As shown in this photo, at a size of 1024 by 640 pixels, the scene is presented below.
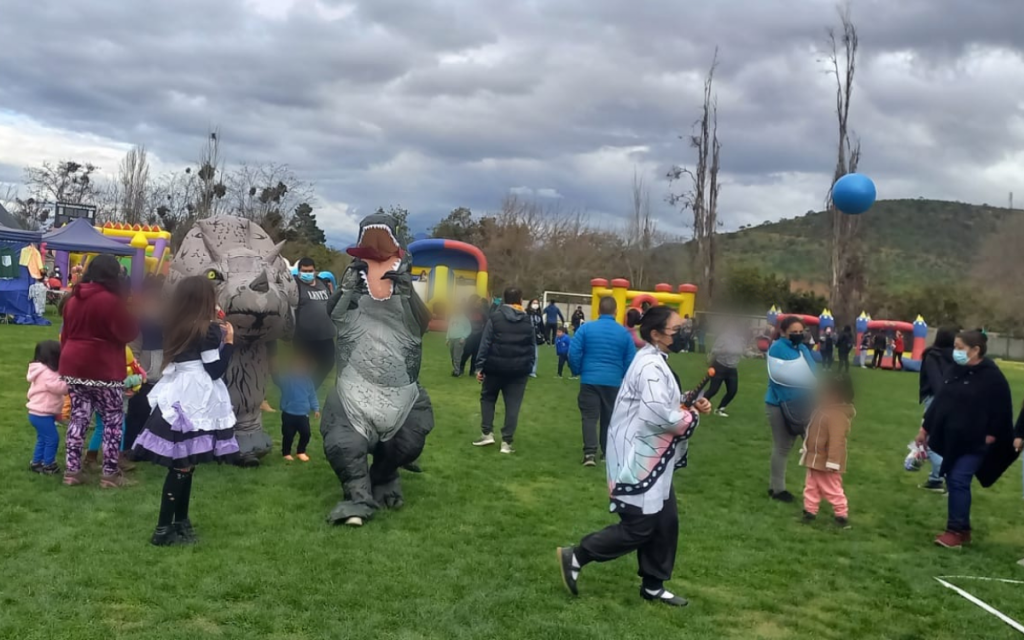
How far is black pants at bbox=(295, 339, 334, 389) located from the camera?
7375mm

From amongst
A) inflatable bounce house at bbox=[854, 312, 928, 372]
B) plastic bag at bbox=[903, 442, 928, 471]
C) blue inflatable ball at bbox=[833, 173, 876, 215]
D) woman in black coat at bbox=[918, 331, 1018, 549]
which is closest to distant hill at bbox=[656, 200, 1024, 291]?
inflatable bounce house at bbox=[854, 312, 928, 372]

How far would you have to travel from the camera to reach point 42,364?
6.43m

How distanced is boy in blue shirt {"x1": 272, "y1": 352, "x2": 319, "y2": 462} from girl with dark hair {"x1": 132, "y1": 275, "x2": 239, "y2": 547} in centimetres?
199

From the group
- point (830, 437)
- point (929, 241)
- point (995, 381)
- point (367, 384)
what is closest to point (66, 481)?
point (367, 384)

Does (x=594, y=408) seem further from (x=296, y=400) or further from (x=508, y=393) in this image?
(x=296, y=400)

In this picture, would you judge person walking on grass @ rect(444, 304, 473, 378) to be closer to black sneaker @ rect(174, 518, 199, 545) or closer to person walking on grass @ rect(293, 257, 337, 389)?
person walking on grass @ rect(293, 257, 337, 389)

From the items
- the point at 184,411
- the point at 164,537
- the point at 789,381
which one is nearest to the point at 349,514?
the point at 164,537

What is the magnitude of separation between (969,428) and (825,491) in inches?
45.9

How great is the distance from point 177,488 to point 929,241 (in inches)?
3463

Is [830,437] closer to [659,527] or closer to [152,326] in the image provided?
[659,527]

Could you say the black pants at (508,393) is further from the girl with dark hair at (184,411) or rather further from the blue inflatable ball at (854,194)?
the blue inflatable ball at (854,194)

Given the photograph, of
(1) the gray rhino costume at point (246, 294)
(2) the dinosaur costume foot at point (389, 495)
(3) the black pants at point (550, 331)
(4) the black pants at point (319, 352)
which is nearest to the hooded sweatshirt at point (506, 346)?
(4) the black pants at point (319, 352)

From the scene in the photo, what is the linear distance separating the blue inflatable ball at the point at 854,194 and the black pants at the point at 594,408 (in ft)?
14.2

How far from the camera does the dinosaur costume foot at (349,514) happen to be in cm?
566
